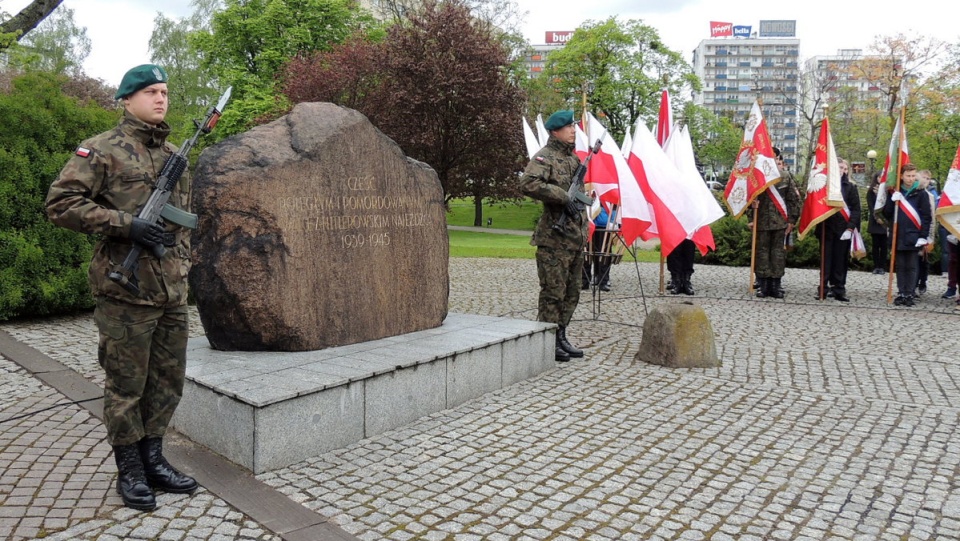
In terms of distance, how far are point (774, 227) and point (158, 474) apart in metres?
10.2

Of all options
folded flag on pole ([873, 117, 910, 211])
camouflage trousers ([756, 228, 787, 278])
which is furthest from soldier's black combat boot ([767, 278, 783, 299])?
folded flag on pole ([873, 117, 910, 211])

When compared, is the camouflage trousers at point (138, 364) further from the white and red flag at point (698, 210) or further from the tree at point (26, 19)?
the tree at point (26, 19)

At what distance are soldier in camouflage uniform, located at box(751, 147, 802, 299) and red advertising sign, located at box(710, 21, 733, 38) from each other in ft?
493

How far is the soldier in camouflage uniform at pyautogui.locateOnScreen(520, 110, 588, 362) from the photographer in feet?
22.0

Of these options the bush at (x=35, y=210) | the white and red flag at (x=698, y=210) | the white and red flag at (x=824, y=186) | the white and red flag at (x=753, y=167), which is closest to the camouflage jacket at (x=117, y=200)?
the bush at (x=35, y=210)

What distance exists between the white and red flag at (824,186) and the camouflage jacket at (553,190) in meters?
6.11

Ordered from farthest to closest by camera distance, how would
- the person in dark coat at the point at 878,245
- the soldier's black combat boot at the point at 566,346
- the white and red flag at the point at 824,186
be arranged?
the person in dark coat at the point at 878,245 < the white and red flag at the point at 824,186 < the soldier's black combat boot at the point at 566,346

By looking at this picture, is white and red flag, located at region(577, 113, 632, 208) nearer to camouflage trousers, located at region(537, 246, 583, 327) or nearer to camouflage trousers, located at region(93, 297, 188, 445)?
camouflage trousers, located at region(537, 246, 583, 327)

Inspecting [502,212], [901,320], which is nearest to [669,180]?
[901,320]

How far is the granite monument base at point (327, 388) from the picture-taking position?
417cm

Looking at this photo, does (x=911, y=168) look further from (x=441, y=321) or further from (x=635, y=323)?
(x=441, y=321)

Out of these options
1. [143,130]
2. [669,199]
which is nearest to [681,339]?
[669,199]

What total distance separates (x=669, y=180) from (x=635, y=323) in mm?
1875

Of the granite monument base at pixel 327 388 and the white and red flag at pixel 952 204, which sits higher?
the white and red flag at pixel 952 204
